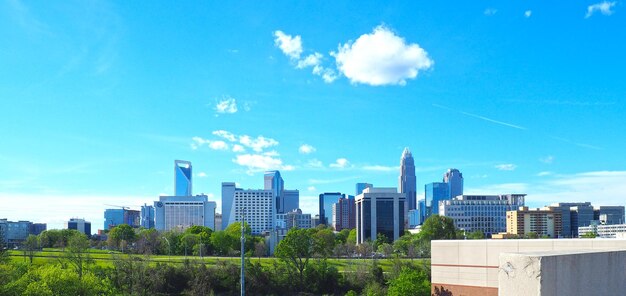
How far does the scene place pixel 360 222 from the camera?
535ft

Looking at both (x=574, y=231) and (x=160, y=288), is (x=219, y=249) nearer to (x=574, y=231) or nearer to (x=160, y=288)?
(x=160, y=288)

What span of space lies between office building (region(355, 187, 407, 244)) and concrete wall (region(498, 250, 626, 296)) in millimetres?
151139

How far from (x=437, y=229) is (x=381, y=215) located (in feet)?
207

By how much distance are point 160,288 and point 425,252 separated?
45798 mm

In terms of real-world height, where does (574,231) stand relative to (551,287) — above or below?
below

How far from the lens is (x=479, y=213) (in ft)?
563

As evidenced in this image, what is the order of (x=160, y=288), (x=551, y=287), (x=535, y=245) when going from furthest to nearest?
(x=160, y=288), (x=535, y=245), (x=551, y=287)

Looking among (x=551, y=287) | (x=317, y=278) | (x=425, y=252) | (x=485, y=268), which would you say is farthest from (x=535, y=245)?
(x=425, y=252)

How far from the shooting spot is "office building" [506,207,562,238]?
158250 mm

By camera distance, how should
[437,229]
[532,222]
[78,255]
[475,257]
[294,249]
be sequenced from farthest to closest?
[532,222] < [437,229] < [294,249] < [78,255] < [475,257]

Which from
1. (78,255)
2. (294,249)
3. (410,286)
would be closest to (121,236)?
(78,255)

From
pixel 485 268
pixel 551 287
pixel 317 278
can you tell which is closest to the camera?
pixel 551 287

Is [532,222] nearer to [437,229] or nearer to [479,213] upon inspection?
[479,213]

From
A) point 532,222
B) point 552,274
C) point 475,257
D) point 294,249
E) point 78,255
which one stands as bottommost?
point 532,222
